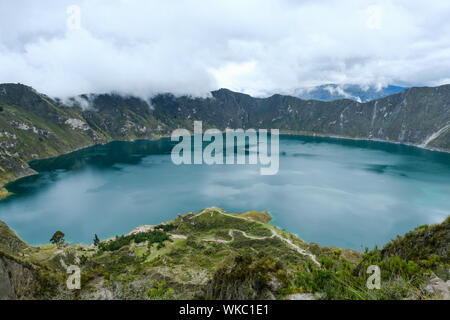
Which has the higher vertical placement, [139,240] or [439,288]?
[439,288]

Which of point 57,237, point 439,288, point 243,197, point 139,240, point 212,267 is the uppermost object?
point 439,288

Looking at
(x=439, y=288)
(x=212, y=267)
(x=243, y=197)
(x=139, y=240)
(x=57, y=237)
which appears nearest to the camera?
(x=439, y=288)

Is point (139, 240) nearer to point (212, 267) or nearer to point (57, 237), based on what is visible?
point (212, 267)

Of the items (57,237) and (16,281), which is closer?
(16,281)

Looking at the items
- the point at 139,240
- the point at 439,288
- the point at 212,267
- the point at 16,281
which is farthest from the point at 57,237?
the point at 439,288

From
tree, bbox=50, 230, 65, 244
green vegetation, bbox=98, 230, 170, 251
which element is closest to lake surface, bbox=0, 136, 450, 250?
tree, bbox=50, 230, 65, 244

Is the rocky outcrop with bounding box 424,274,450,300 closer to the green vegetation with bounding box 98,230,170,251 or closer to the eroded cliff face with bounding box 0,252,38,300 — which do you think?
the eroded cliff face with bounding box 0,252,38,300
